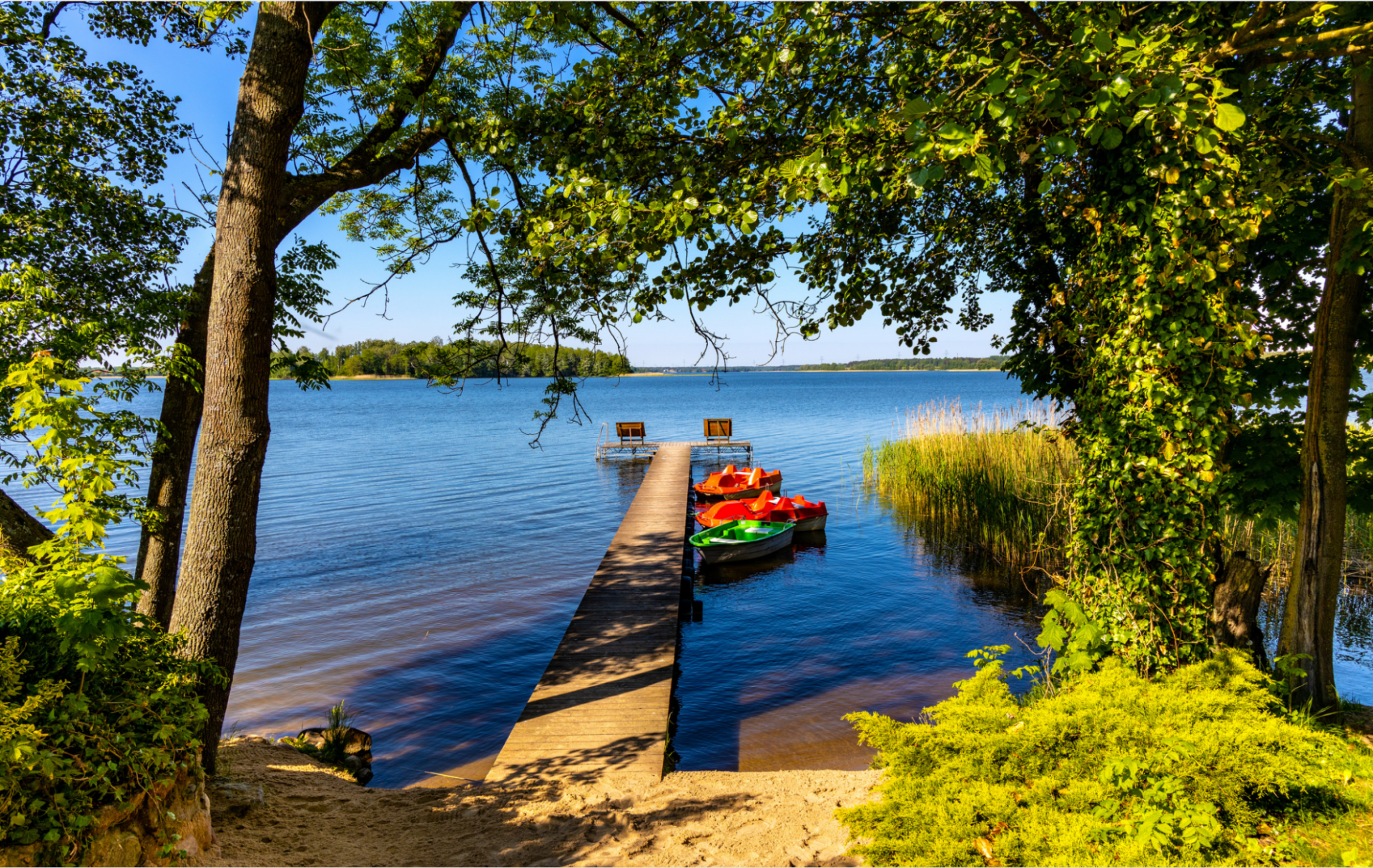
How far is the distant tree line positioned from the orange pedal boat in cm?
1225

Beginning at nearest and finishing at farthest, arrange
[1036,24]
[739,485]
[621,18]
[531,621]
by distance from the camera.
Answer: [1036,24] → [621,18] → [531,621] → [739,485]

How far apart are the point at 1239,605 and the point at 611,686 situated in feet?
18.9

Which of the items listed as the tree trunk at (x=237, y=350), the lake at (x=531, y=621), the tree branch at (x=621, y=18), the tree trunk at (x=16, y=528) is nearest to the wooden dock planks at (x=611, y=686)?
the lake at (x=531, y=621)

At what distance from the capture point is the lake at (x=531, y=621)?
7695 mm

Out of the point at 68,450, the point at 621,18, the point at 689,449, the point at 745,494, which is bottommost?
the point at 745,494

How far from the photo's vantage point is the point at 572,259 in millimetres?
4164

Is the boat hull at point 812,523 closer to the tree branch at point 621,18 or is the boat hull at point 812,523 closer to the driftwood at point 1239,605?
the driftwood at point 1239,605

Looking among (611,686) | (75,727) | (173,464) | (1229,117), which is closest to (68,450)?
(75,727)

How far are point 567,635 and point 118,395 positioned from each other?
5.61 meters

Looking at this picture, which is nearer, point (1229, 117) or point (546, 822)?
point (1229, 117)

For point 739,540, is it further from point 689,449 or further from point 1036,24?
point 689,449

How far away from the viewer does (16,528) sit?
513 cm

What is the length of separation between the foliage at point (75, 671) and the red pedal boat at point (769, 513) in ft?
39.1

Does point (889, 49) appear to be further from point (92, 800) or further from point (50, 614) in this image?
point (92, 800)
